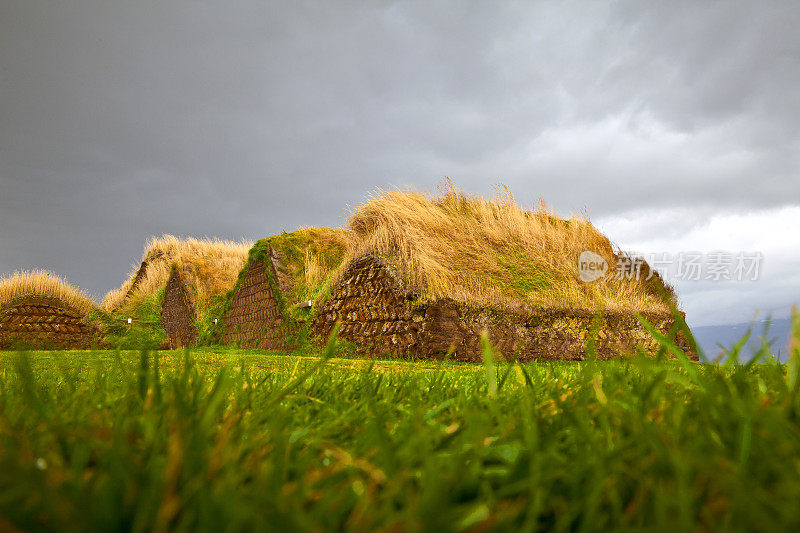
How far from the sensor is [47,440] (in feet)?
2.98

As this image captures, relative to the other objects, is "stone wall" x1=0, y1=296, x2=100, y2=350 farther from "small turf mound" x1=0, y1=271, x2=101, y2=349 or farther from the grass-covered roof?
the grass-covered roof

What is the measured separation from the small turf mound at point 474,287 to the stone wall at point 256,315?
4.78ft

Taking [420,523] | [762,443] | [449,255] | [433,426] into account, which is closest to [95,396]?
[433,426]

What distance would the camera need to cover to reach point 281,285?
431 inches

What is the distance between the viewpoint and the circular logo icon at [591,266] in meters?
9.69

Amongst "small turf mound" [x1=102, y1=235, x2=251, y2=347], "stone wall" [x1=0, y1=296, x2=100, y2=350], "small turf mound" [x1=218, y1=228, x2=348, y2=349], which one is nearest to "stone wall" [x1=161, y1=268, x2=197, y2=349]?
"small turf mound" [x1=102, y1=235, x2=251, y2=347]

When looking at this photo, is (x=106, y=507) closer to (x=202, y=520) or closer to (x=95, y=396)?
(x=202, y=520)

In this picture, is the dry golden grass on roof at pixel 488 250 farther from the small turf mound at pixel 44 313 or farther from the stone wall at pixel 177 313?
the small turf mound at pixel 44 313

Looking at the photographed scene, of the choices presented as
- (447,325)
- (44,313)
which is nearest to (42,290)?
(44,313)

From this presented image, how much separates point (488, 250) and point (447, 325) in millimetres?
2299

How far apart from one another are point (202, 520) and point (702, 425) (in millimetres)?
959

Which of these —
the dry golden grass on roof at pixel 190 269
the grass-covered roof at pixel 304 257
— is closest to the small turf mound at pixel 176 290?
the dry golden grass on roof at pixel 190 269

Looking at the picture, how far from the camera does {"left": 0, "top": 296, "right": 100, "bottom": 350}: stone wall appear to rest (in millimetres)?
14828

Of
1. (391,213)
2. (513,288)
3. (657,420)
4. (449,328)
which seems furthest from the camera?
(391,213)
